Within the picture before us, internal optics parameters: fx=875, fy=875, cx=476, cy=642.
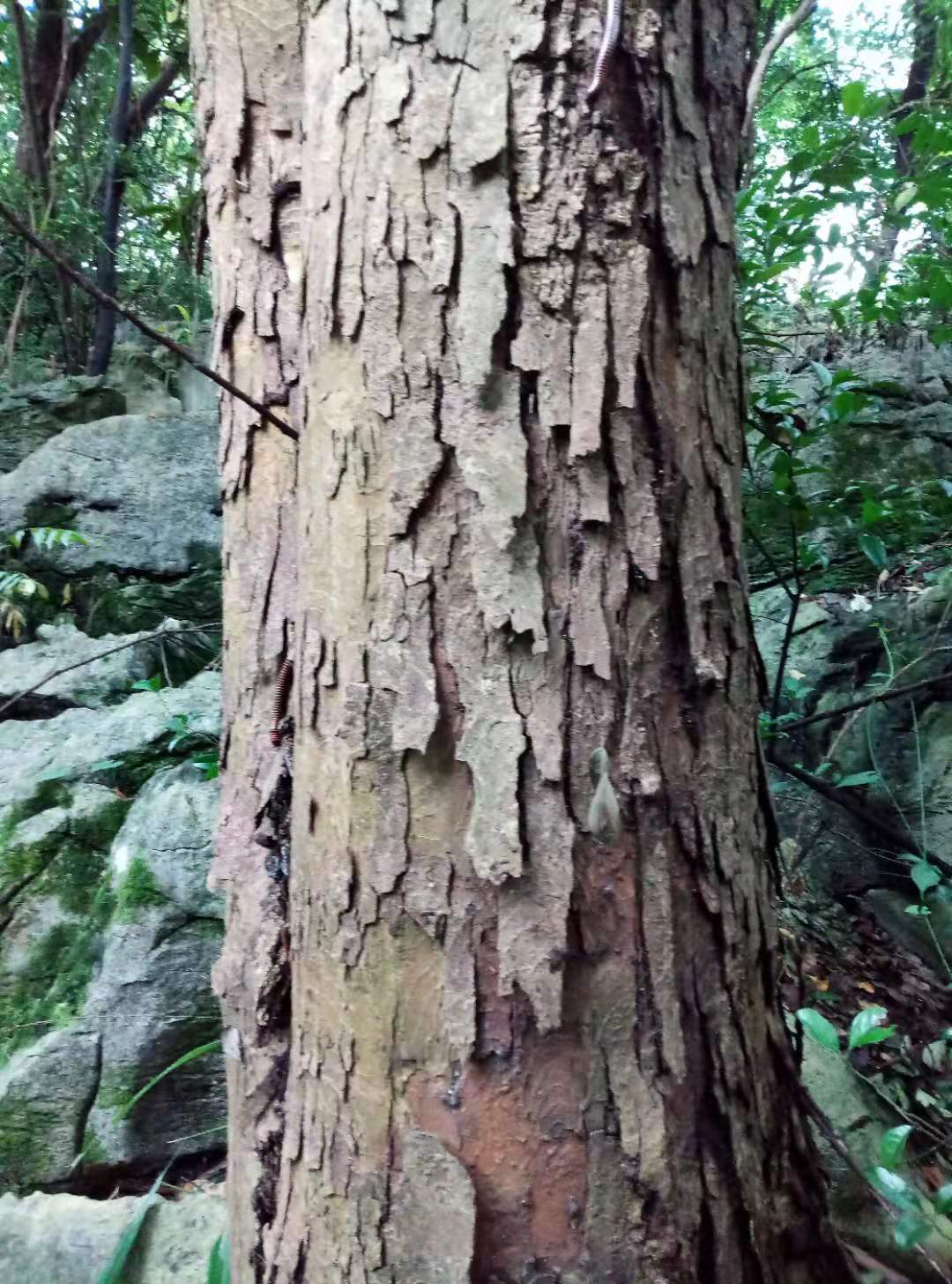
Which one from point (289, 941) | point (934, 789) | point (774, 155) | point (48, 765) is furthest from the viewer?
point (774, 155)

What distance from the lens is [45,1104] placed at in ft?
6.86

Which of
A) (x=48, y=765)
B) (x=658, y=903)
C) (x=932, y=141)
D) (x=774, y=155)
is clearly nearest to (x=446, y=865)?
(x=658, y=903)

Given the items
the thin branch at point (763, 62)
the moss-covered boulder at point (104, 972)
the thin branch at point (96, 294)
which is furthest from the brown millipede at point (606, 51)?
the moss-covered boulder at point (104, 972)

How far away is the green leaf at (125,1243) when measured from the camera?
5.26ft

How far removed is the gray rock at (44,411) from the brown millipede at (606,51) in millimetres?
4522

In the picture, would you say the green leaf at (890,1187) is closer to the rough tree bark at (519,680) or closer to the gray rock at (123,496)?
the rough tree bark at (519,680)

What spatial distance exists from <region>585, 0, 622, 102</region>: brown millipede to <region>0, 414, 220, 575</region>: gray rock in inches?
133

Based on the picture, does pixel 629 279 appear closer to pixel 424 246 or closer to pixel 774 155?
pixel 424 246

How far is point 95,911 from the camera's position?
2.34 metres

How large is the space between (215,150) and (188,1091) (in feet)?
6.67

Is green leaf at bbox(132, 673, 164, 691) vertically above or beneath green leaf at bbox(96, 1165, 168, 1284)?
above

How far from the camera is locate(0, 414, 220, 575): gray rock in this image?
393 centimetres

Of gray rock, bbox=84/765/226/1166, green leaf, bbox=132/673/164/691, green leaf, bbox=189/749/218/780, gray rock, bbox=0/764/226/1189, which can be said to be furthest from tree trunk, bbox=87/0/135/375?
gray rock, bbox=84/765/226/1166

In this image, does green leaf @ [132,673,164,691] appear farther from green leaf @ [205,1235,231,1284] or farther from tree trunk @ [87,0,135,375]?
tree trunk @ [87,0,135,375]
